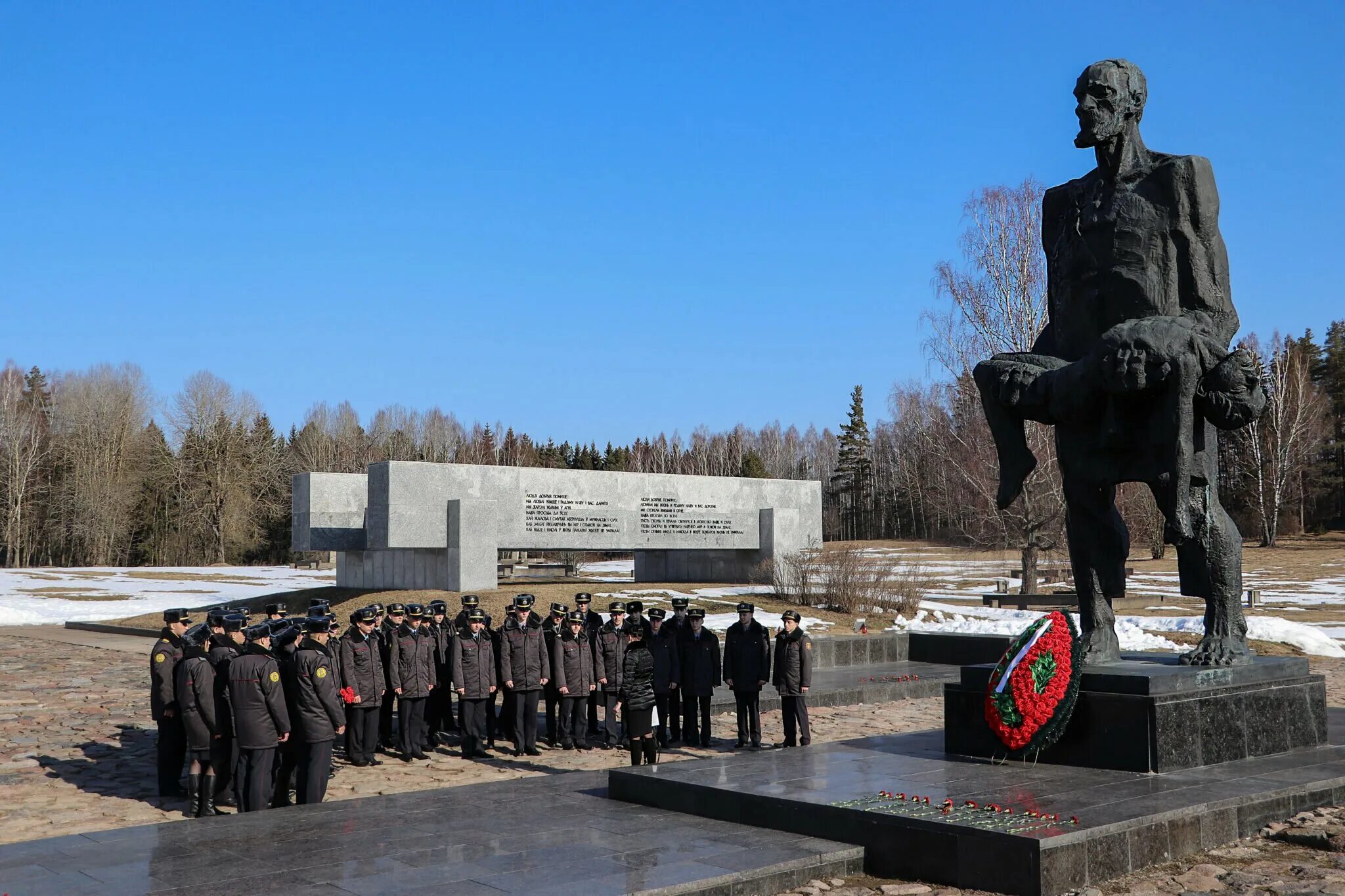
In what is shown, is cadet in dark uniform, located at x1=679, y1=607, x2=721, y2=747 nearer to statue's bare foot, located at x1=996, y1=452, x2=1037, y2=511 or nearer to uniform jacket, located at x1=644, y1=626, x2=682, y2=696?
uniform jacket, located at x1=644, y1=626, x2=682, y2=696

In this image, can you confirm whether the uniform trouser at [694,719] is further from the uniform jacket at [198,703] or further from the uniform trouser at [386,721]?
the uniform jacket at [198,703]

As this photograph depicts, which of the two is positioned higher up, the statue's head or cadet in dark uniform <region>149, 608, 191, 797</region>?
the statue's head

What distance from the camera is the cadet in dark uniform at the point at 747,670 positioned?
10.6 meters

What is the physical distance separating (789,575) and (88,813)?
1765 centimetres

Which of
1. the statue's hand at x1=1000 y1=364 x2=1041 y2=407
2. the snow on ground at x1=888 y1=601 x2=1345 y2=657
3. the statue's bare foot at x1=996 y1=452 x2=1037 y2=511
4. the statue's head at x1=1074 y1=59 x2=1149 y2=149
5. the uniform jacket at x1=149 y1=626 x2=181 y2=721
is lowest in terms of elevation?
the snow on ground at x1=888 y1=601 x2=1345 y2=657

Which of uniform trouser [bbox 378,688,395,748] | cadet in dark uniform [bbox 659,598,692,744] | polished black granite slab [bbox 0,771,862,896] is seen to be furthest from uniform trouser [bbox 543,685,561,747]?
polished black granite slab [bbox 0,771,862,896]

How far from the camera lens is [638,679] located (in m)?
9.03

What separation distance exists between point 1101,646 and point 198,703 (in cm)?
612

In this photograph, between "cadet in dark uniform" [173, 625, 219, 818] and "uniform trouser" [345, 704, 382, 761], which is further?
"uniform trouser" [345, 704, 382, 761]

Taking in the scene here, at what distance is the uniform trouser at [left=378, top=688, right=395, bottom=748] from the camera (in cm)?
1053

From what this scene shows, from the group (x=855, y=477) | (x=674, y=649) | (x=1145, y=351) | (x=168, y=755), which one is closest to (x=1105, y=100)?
(x=1145, y=351)

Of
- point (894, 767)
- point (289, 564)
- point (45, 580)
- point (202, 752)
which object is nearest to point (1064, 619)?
point (894, 767)

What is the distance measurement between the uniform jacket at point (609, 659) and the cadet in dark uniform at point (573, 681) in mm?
102

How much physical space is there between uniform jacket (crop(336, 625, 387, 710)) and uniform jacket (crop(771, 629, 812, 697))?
142 inches
